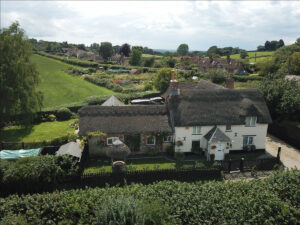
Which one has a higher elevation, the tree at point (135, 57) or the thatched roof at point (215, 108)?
the tree at point (135, 57)

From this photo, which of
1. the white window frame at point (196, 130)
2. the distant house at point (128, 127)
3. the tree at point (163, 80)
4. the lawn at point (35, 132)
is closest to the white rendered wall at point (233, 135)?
the white window frame at point (196, 130)

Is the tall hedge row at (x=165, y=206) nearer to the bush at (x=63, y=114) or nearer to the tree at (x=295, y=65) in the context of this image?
the bush at (x=63, y=114)

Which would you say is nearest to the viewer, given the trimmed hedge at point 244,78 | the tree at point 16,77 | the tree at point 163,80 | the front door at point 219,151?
the front door at point 219,151

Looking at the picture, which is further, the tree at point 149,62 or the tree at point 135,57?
the tree at point 135,57

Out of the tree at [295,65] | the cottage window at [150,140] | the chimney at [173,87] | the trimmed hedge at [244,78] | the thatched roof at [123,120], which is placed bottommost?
the cottage window at [150,140]

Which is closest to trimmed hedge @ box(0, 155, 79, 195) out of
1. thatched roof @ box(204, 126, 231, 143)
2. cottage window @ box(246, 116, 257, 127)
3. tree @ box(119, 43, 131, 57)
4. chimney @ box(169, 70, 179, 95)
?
chimney @ box(169, 70, 179, 95)

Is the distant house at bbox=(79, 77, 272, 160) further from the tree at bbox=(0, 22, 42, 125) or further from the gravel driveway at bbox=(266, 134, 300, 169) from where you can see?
the tree at bbox=(0, 22, 42, 125)

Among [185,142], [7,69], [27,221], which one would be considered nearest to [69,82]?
[7,69]
